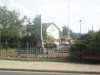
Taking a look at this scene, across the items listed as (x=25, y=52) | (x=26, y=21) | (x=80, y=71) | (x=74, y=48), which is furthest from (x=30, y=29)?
(x=80, y=71)

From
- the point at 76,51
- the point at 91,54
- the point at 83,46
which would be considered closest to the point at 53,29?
Result: the point at 76,51

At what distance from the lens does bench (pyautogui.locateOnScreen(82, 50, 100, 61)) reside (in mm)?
26377

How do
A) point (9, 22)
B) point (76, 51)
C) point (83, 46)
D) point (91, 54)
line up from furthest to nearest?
point (9, 22) → point (76, 51) → point (83, 46) → point (91, 54)

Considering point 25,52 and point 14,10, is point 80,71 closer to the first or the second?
point 25,52

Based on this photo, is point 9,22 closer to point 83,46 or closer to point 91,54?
point 83,46

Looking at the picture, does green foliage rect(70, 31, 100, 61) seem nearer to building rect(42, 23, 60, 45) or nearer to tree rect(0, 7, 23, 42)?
tree rect(0, 7, 23, 42)

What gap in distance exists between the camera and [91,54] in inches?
1051

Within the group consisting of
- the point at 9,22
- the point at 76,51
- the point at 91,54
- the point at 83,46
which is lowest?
the point at 91,54

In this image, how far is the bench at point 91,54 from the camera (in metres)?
26.4

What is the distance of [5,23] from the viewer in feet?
226

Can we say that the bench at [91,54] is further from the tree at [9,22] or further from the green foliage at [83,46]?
the tree at [9,22]

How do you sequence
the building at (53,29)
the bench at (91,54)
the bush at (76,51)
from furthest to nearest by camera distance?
the building at (53,29)
the bush at (76,51)
the bench at (91,54)

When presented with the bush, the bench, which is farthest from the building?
the bench

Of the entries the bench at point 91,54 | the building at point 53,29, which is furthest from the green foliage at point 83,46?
the building at point 53,29
